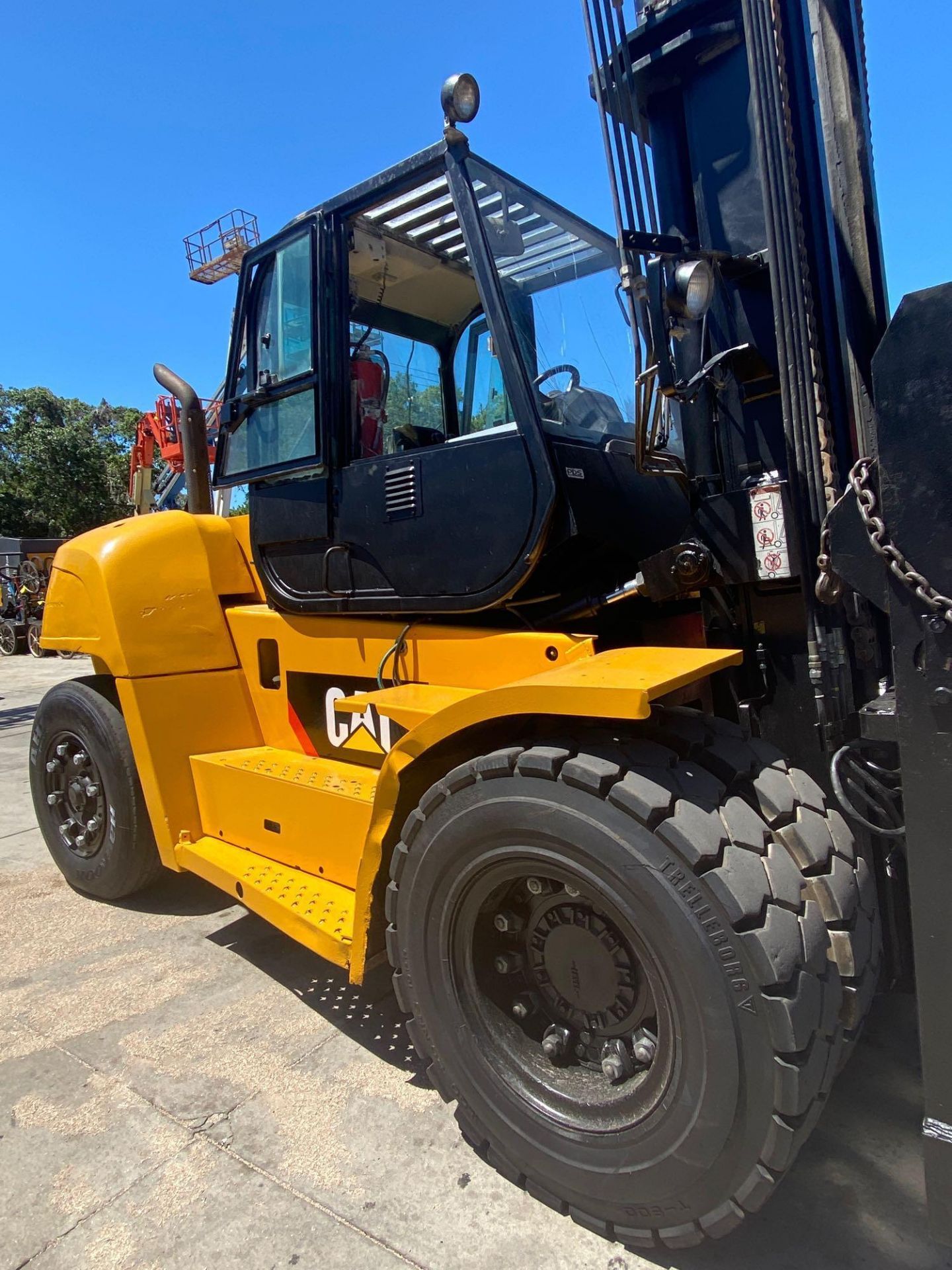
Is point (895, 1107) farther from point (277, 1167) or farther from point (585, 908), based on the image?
point (277, 1167)

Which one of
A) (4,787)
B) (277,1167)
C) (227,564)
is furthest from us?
(4,787)

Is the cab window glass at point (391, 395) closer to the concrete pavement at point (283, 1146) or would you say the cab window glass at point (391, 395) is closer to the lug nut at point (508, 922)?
the lug nut at point (508, 922)

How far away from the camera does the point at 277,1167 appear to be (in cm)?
232

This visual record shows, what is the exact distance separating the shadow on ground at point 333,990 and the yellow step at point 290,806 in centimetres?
57

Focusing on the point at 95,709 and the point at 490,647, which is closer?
the point at 490,647

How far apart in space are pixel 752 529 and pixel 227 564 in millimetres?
2550

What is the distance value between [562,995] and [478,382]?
238 cm

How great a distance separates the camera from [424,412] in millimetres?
3396

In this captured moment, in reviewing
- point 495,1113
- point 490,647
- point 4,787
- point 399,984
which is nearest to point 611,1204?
point 495,1113

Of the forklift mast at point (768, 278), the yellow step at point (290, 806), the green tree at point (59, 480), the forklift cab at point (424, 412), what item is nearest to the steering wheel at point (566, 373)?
the forklift cab at point (424, 412)

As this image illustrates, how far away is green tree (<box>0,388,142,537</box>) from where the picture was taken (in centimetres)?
3494

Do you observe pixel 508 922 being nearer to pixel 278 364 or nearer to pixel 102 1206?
pixel 102 1206

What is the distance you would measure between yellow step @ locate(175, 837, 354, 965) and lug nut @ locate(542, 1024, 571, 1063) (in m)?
0.70

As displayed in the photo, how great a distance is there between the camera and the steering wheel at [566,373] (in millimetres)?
2665
